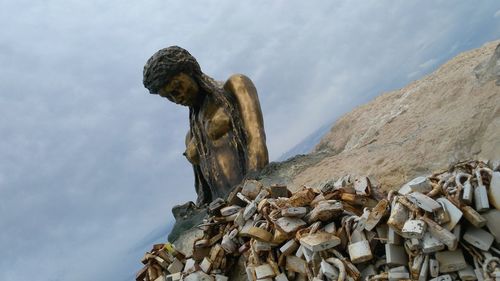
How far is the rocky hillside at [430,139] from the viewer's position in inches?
77.8

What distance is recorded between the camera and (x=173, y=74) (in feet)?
11.3

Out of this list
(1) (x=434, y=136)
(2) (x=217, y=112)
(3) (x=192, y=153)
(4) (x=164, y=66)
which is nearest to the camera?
(1) (x=434, y=136)

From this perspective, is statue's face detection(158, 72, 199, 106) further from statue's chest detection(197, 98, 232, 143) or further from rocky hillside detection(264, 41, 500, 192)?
rocky hillside detection(264, 41, 500, 192)

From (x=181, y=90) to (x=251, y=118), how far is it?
1.85ft

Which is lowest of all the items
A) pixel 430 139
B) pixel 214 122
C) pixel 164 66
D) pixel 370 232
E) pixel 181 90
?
pixel 370 232

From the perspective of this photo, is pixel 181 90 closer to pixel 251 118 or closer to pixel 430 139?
pixel 251 118

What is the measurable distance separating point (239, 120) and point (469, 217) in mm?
2477

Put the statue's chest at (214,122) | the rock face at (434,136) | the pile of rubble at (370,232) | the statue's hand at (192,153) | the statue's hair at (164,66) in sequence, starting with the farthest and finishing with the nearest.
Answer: the statue's hand at (192,153) < the statue's chest at (214,122) < the statue's hair at (164,66) < the rock face at (434,136) < the pile of rubble at (370,232)

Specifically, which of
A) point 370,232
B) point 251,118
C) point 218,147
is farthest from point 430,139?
point 218,147

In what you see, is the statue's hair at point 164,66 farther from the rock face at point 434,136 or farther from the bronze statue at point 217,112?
the rock face at point 434,136

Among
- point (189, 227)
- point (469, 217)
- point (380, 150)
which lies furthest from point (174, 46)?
point (469, 217)

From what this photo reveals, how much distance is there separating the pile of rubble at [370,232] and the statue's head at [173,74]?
167 centimetres

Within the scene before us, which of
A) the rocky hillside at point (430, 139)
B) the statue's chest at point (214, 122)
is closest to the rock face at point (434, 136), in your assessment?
the rocky hillside at point (430, 139)

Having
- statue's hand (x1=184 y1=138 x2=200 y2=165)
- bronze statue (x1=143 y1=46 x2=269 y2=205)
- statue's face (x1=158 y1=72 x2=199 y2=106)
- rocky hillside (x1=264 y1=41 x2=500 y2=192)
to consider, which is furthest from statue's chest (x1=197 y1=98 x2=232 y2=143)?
rocky hillside (x1=264 y1=41 x2=500 y2=192)
